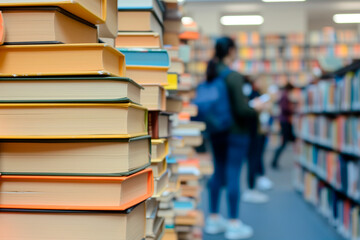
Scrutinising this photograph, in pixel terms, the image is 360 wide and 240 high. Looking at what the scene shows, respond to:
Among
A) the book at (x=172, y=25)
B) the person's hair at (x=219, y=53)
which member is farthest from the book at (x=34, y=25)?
the person's hair at (x=219, y=53)

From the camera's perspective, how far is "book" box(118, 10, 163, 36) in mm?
1035

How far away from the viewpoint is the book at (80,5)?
62 cm

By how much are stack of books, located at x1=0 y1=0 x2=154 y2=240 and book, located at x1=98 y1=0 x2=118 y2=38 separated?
10 centimetres

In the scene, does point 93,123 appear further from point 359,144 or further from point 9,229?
point 359,144

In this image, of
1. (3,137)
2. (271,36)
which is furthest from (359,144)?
(271,36)

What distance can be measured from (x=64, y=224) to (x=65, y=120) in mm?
168

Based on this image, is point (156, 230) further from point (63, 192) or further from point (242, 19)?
point (242, 19)

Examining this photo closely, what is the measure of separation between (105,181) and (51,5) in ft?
0.96

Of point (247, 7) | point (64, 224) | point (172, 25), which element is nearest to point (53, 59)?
point (64, 224)

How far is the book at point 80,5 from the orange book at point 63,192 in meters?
0.27

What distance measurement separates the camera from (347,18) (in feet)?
39.1

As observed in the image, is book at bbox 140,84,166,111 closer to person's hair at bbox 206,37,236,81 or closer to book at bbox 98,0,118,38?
book at bbox 98,0,118,38

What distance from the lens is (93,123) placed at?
63cm

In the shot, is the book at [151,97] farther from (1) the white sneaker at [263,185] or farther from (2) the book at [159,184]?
(1) the white sneaker at [263,185]
